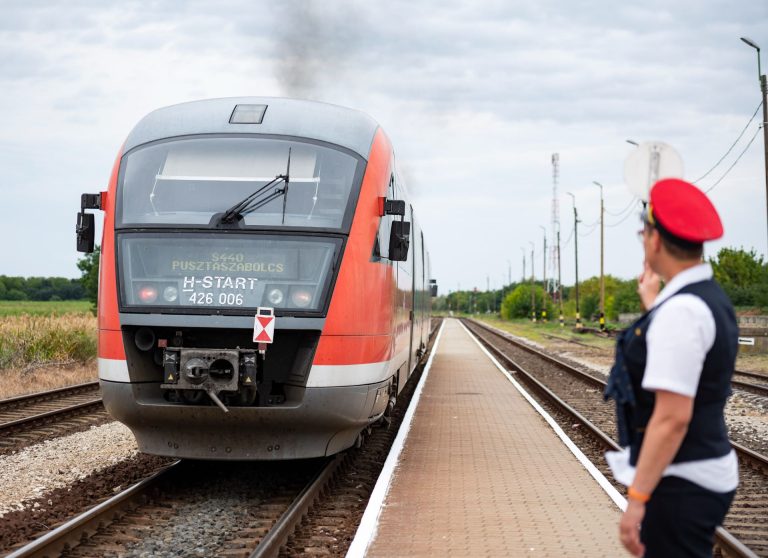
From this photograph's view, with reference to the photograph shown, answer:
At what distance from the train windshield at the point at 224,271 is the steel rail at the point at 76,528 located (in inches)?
59.9

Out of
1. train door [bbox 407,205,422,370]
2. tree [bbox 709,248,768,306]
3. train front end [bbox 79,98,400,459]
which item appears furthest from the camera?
tree [bbox 709,248,768,306]

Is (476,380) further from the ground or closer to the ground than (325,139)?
closer to the ground

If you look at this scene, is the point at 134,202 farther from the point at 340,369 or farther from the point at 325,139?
the point at 340,369

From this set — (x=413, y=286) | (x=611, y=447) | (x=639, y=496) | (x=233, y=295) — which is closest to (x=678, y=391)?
(x=639, y=496)

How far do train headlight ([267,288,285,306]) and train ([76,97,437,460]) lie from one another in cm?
1

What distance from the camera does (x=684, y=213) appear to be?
276 centimetres

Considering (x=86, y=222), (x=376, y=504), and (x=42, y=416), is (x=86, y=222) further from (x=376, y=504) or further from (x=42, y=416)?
(x=42, y=416)

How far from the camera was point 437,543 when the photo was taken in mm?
5910

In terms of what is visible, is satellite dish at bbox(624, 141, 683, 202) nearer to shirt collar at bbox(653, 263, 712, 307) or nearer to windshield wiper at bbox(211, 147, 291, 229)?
windshield wiper at bbox(211, 147, 291, 229)

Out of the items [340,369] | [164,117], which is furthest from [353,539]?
[164,117]

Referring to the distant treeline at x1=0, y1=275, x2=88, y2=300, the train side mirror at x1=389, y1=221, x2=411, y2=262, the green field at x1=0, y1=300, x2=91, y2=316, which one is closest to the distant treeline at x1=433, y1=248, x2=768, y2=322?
the green field at x1=0, y1=300, x2=91, y2=316

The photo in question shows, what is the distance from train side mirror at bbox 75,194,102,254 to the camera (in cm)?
797

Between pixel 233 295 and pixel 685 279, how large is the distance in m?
4.84

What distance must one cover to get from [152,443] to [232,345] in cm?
106
